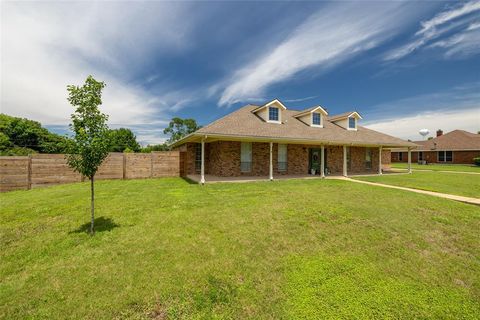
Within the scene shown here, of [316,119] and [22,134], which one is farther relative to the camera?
[22,134]

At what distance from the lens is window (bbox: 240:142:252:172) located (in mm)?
15211

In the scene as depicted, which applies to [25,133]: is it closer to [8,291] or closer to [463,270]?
[8,291]

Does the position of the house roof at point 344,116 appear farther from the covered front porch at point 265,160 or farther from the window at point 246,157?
the window at point 246,157

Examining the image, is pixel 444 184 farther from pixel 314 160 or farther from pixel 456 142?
pixel 456 142

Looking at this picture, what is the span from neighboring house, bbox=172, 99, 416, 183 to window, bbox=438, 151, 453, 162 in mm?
23130

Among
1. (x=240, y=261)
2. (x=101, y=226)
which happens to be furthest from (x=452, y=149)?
(x=101, y=226)

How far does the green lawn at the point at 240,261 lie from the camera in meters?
3.22

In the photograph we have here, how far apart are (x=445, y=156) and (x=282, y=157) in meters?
34.9

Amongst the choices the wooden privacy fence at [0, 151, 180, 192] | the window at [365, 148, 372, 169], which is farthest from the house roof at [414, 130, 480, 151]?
the wooden privacy fence at [0, 151, 180, 192]

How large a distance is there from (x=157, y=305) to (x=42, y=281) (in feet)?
7.32

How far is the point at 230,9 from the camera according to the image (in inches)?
395

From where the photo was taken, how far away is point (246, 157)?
50.4 feet

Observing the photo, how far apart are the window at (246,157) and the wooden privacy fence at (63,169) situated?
5.00 m

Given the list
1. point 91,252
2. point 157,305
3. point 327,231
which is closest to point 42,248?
point 91,252
